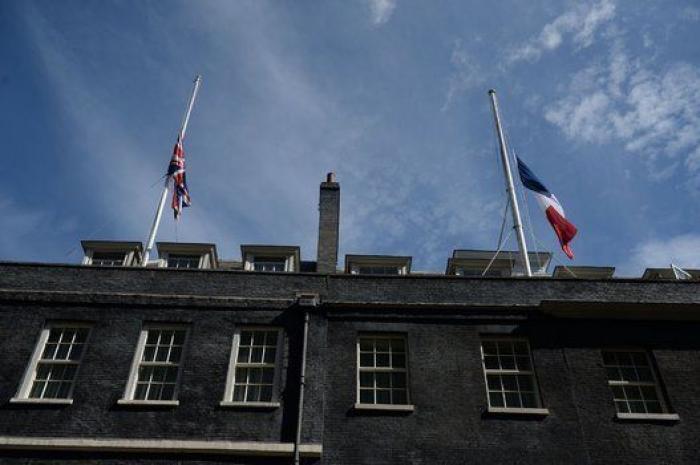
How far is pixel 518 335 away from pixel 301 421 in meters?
6.61

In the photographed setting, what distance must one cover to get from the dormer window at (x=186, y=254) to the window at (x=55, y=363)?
5.51 meters

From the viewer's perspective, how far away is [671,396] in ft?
54.7

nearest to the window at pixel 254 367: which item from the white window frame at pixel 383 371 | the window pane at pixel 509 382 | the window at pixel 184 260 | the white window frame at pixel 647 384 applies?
the white window frame at pixel 383 371

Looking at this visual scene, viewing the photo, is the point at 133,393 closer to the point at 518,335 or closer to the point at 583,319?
the point at 518,335

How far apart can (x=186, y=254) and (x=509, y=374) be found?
40.3 ft

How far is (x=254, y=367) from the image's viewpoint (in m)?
16.9

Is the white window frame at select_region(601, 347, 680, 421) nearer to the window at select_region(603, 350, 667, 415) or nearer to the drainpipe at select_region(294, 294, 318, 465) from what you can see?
the window at select_region(603, 350, 667, 415)

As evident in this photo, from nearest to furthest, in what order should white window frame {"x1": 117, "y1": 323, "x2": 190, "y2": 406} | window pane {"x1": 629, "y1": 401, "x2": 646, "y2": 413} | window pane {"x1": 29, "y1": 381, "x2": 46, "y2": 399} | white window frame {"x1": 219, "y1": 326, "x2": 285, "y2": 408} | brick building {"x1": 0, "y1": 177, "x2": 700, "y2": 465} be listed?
brick building {"x1": 0, "y1": 177, "x2": 700, "y2": 465}, white window frame {"x1": 117, "y1": 323, "x2": 190, "y2": 406}, white window frame {"x1": 219, "y1": 326, "x2": 285, "y2": 408}, window pane {"x1": 29, "y1": 381, "x2": 46, "y2": 399}, window pane {"x1": 629, "y1": 401, "x2": 646, "y2": 413}

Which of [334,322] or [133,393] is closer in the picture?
[133,393]

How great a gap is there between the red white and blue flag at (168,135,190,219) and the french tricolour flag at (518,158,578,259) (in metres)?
13.0

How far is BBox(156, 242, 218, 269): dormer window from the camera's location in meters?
22.7

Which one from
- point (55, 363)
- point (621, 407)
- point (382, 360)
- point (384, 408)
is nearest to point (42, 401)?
point (55, 363)

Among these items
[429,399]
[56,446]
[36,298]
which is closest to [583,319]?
[429,399]

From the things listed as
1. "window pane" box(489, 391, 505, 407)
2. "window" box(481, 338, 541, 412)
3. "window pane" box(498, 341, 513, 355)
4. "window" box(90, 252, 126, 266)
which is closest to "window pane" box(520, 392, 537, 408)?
"window" box(481, 338, 541, 412)
